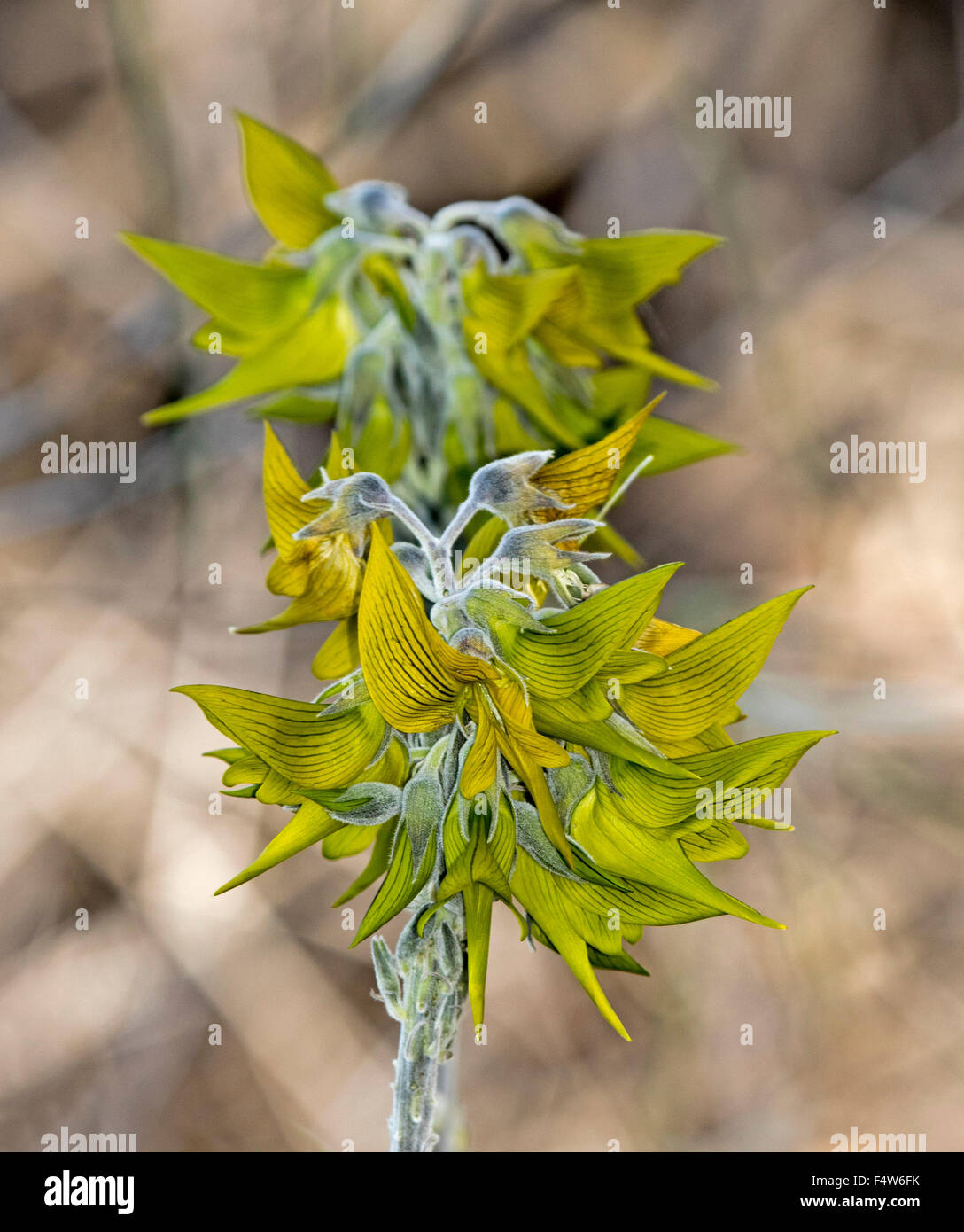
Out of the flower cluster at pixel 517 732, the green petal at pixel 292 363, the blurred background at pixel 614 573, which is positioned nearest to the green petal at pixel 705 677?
the flower cluster at pixel 517 732

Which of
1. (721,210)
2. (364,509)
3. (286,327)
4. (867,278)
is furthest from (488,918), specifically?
(867,278)

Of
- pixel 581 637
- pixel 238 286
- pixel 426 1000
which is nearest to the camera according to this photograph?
pixel 581 637

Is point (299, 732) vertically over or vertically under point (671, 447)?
under

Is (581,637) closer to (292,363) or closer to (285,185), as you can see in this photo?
(292,363)

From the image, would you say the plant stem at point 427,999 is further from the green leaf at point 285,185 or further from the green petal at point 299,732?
the green leaf at point 285,185

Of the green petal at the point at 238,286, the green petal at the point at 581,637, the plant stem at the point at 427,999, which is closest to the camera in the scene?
the green petal at the point at 581,637

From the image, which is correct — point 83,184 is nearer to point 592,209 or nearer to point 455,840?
point 592,209

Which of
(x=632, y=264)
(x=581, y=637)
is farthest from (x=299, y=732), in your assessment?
(x=632, y=264)
